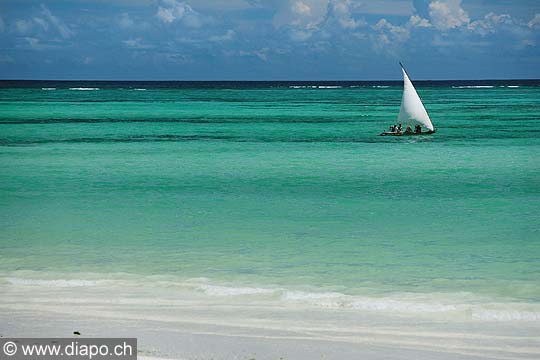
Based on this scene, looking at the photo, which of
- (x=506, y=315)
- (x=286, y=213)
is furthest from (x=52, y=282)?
(x=286, y=213)

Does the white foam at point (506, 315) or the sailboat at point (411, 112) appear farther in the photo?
the sailboat at point (411, 112)

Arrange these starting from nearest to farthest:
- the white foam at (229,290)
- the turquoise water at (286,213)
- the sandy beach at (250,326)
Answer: the sandy beach at (250,326), the white foam at (229,290), the turquoise water at (286,213)

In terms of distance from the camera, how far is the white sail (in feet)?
132

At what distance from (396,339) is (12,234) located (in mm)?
8516

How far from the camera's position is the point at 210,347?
7.32 m

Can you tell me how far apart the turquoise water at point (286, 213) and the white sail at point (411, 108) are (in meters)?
4.54

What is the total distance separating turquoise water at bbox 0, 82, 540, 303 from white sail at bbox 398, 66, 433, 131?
4540mm

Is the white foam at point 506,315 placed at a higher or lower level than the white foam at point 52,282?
lower

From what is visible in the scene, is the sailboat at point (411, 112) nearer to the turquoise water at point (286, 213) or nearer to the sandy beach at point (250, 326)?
the turquoise water at point (286, 213)

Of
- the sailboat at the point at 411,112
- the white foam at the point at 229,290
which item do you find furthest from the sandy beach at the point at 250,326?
the sailboat at the point at 411,112

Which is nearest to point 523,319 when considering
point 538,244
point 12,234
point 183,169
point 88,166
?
point 538,244

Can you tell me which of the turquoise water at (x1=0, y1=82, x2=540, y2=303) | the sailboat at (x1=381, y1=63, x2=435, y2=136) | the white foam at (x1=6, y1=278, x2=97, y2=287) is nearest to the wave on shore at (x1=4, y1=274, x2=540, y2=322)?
the white foam at (x1=6, y1=278, x2=97, y2=287)

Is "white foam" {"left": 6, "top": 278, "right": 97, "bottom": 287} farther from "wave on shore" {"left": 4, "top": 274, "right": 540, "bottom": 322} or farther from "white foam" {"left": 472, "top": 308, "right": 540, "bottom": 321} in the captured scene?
"white foam" {"left": 472, "top": 308, "right": 540, "bottom": 321}

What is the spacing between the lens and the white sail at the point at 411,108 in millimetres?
40125
